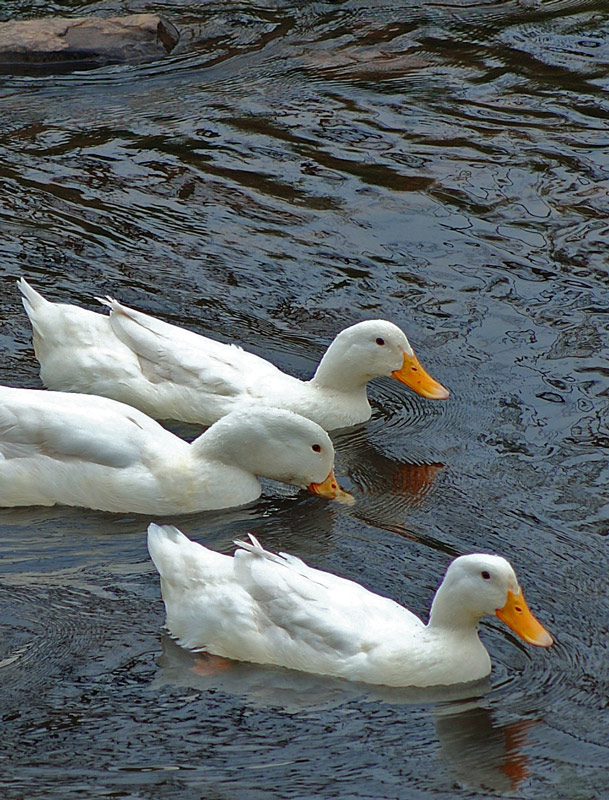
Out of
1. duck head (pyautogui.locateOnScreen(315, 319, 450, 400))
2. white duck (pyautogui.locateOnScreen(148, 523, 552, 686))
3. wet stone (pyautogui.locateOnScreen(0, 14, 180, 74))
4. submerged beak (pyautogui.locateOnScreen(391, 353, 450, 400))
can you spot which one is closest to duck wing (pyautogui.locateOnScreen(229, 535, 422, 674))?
white duck (pyautogui.locateOnScreen(148, 523, 552, 686))

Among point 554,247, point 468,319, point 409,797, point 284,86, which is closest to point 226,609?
point 409,797

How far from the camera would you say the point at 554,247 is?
10500 mm

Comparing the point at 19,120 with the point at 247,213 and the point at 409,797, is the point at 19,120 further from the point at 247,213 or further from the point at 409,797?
the point at 409,797

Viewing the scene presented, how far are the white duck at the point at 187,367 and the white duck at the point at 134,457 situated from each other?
763 millimetres

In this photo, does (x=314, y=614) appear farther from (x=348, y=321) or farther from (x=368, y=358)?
(x=348, y=321)

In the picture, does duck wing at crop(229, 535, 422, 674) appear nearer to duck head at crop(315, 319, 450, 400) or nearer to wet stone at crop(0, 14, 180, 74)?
duck head at crop(315, 319, 450, 400)

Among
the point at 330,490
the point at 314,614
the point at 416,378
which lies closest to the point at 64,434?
the point at 330,490

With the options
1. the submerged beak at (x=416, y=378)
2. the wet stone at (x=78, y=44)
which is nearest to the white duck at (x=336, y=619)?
the submerged beak at (x=416, y=378)

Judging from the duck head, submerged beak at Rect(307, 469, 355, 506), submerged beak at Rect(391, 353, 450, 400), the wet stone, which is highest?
the wet stone

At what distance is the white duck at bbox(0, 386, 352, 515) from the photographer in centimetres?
754

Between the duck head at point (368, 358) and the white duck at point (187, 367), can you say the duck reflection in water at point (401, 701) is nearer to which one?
the white duck at point (187, 367)

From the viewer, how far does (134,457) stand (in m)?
7.59

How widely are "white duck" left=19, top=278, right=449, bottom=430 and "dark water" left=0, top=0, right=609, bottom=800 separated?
26 cm

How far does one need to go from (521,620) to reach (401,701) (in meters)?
0.65
